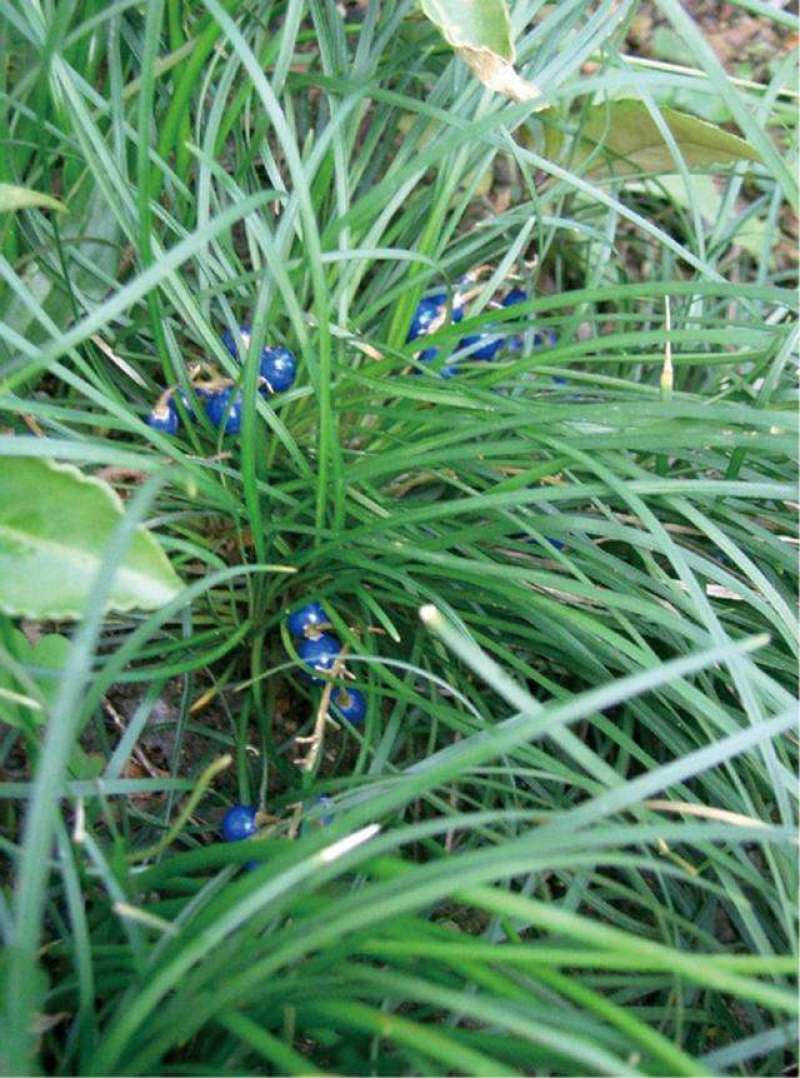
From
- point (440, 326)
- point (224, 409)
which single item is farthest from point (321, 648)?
point (440, 326)

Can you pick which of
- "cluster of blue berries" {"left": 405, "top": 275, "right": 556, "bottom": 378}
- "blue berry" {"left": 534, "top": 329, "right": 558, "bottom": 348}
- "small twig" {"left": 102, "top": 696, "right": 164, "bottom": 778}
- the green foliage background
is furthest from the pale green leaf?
"blue berry" {"left": 534, "top": 329, "right": 558, "bottom": 348}

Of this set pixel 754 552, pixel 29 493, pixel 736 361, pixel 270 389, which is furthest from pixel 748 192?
pixel 29 493

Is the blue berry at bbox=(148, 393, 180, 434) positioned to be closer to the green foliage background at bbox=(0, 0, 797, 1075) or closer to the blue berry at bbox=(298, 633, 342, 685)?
the green foliage background at bbox=(0, 0, 797, 1075)

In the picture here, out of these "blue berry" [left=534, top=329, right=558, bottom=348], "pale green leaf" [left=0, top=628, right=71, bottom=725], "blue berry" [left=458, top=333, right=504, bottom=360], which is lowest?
Answer: "pale green leaf" [left=0, top=628, right=71, bottom=725]

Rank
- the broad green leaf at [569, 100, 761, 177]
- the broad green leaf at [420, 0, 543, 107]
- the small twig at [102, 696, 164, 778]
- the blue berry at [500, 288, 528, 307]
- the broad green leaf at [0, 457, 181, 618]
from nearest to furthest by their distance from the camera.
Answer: the broad green leaf at [0, 457, 181, 618] → the broad green leaf at [420, 0, 543, 107] → the small twig at [102, 696, 164, 778] → the broad green leaf at [569, 100, 761, 177] → the blue berry at [500, 288, 528, 307]

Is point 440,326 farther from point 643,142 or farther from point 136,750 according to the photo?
point 136,750
